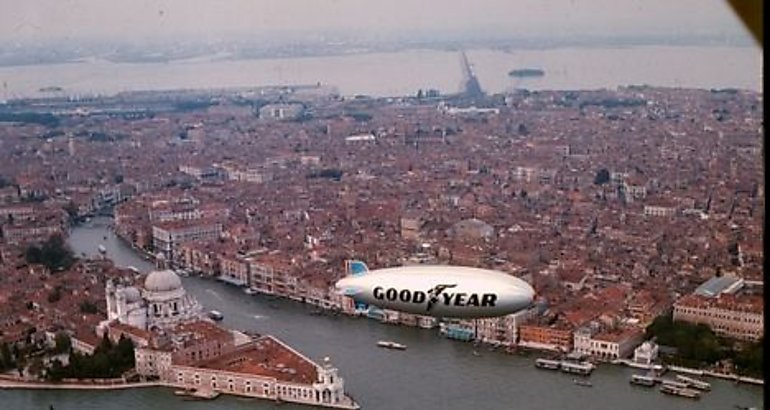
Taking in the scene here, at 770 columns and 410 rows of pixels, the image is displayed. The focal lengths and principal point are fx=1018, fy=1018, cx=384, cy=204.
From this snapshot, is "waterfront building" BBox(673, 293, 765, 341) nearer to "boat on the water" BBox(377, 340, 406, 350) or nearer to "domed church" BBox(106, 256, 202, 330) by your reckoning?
"boat on the water" BBox(377, 340, 406, 350)

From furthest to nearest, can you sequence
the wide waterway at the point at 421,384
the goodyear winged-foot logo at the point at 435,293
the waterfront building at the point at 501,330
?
the waterfront building at the point at 501,330 < the wide waterway at the point at 421,384 < the goodyear winged-foot logo at the point at 435,293

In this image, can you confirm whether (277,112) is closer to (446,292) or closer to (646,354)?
(646,354)

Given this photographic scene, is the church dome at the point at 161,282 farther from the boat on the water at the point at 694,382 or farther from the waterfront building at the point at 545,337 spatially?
the boat on the water at the point at 694,382

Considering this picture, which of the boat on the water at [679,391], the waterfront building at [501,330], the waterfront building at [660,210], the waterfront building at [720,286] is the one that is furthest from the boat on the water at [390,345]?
the waterfront building at [660,210]

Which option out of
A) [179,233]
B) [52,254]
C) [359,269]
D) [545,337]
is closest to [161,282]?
[52,254]

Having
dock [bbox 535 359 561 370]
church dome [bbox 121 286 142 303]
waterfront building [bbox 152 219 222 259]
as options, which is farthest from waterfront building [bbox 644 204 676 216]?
church dome [bbox 121 286 142 303]

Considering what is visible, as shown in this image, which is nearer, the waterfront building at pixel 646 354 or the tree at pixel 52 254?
the waterfront building at pixel 646 354

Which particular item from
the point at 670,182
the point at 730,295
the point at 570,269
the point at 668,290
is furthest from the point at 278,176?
the point at 730,295

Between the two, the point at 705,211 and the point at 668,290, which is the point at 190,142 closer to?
the point at 705,211
